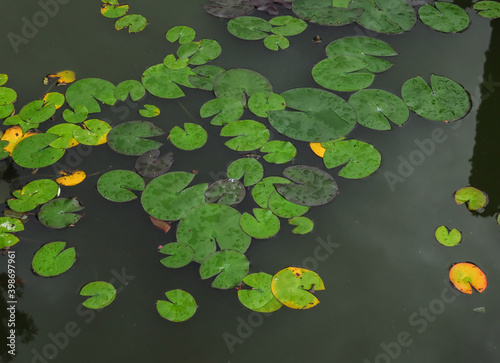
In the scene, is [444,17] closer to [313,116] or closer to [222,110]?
[313,116]

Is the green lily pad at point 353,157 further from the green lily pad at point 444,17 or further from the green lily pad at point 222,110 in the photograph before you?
the green lily pad at point 444,17

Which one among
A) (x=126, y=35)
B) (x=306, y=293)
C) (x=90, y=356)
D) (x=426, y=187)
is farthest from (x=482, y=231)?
(x=126, y=35)

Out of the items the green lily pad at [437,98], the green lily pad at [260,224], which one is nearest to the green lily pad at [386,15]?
the green lily pad at [437,98]

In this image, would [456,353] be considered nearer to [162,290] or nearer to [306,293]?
[306,293]

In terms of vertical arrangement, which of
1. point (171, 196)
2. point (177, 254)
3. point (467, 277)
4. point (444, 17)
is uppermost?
point (444, 17)

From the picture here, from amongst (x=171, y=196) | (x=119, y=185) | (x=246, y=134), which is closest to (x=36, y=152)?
(x=119, y=185)
